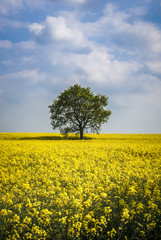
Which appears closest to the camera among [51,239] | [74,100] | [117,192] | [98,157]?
[51,239]

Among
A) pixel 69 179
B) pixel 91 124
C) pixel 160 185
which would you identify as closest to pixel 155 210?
pixel 160 185

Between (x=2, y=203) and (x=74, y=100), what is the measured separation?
30.3m

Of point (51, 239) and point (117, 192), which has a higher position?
point (117, 192)

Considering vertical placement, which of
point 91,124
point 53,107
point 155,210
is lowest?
point 155,210

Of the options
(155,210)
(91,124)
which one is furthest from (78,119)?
(155,210)

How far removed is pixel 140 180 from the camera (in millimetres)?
8305

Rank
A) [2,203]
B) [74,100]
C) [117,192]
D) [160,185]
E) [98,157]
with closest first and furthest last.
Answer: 1. [2,203]
2. [117,192]
3. [160,185]
4. [98,157]
5. [74,100]

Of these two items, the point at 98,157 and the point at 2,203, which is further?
the point at 98,157

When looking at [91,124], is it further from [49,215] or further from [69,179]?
[49,215]

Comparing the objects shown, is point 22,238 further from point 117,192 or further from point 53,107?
point 53,107

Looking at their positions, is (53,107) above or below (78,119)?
above

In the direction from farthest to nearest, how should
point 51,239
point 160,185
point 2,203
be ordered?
1. point 160,185
2. point 2,203
3. point 51,239

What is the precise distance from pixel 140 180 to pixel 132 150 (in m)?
10.2

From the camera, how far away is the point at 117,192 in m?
7.12
